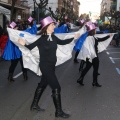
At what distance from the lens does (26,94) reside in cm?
756

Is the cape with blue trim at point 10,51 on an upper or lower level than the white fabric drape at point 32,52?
lower

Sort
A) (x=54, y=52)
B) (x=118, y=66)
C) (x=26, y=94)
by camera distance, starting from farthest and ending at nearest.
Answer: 1. (x=118, y=66)
2. (x=26, y=94)
3. (x=54, y=52)

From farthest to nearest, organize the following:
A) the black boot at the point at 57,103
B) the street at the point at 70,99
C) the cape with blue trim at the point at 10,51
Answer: the cape with blue trim at the point at 10,51, the street at the point at 70,99, the black boot at the point at 57,103

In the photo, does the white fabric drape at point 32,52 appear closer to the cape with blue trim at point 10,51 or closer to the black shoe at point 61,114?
the black shoe at point 61,114

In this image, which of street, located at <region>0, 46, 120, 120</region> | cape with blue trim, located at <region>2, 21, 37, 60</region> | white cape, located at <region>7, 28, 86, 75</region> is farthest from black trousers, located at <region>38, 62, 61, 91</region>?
cape with blue trim, located at <region>2, 21, 37, 60</region>

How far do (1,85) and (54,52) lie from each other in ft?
11.3

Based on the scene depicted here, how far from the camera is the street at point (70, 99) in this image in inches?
229

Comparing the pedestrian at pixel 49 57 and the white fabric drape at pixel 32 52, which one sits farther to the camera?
the white fabric drape at pixel 32 52

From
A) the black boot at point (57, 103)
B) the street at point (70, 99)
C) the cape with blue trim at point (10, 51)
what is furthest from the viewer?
the cape with blue trim at point (10, 51)

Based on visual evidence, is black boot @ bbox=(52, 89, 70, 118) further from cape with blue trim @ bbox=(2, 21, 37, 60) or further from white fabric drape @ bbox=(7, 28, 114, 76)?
cape with blue trim @ bbox=(2, 21, 37, 60)

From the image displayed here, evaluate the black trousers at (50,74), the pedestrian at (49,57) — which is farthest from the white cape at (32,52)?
the black trousers at (50,74)

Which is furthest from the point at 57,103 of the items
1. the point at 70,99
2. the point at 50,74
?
the point at 70,99

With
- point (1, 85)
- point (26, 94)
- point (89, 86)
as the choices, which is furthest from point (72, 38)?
point (1, 85)

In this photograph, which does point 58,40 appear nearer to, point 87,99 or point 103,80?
point 87,99
